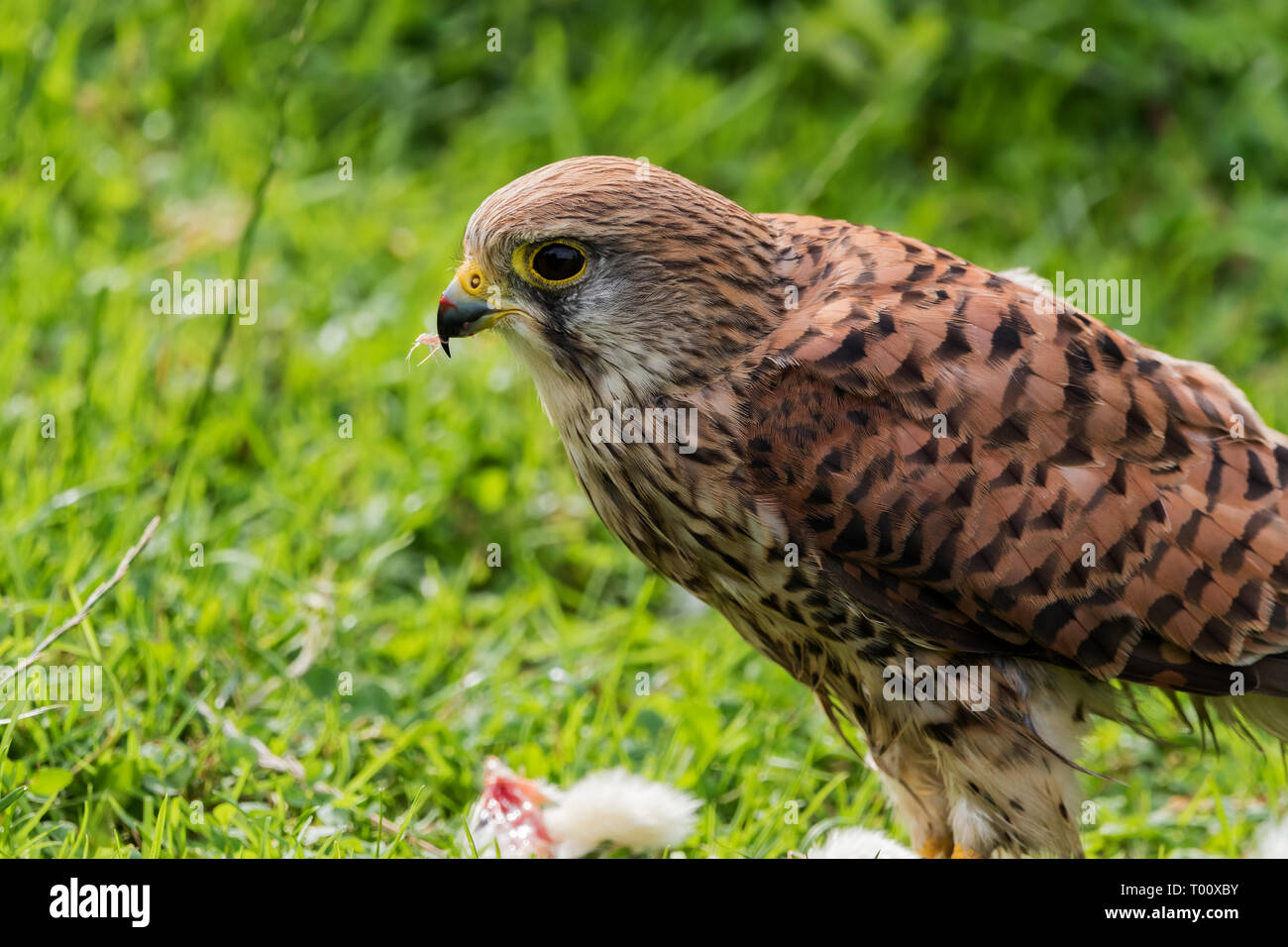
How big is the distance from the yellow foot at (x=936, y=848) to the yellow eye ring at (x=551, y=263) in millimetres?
1598

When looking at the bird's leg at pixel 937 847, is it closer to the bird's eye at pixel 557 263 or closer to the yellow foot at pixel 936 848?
the yellow foot at pixel 936 848

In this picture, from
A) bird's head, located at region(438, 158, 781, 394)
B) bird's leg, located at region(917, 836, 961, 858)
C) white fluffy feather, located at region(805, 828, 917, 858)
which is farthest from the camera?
bird's leg, located at region(917, 836, 961, 858)

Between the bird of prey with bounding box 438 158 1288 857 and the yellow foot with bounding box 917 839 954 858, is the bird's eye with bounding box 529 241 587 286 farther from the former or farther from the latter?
the yellow foot with bounding box 917 839 954 858

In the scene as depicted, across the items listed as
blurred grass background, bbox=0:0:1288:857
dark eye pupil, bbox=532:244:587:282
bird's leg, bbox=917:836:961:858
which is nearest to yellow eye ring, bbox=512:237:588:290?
dark eye pupil, bbox=532:244:587:282

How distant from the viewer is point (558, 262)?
3.18 m

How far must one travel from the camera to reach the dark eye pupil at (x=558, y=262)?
10.4ft

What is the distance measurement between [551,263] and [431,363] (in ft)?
6.78

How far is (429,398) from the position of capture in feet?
16.6

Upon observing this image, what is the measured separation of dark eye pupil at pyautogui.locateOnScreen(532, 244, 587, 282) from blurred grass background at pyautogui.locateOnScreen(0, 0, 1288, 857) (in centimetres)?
113

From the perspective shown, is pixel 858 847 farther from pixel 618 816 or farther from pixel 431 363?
pixel 431 363

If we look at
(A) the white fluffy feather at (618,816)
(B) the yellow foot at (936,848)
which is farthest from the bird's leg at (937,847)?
(A) the white fluffy feather at (618,816)

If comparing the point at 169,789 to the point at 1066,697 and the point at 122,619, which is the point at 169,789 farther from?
the point at 1066,697

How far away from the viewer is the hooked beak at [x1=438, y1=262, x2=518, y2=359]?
3230mm

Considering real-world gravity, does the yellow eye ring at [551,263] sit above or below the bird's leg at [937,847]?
above
